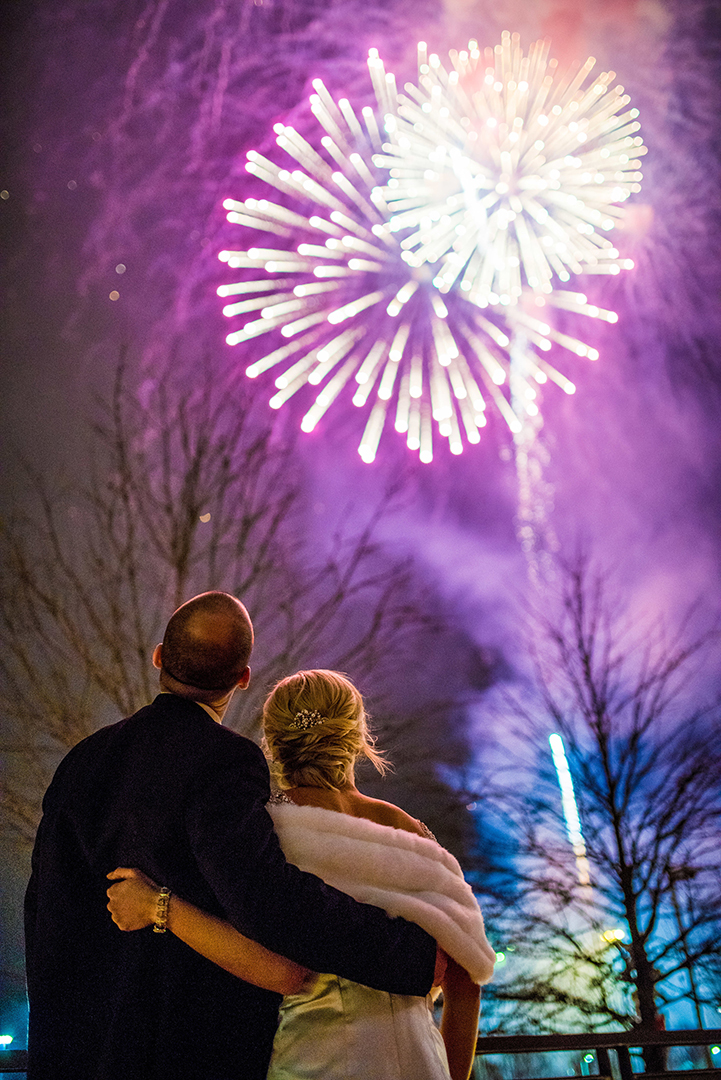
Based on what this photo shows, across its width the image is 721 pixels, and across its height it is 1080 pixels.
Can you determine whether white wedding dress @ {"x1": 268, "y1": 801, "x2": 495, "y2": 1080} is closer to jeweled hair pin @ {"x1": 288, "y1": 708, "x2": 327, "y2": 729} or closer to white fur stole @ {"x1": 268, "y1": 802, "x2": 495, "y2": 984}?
white fur stole @ {"x1": 268, "y1": 802, "x2": 495, "y2": 984}

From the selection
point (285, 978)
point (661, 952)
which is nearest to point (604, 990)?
point (661, 952)

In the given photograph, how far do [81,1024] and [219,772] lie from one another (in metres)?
0.64

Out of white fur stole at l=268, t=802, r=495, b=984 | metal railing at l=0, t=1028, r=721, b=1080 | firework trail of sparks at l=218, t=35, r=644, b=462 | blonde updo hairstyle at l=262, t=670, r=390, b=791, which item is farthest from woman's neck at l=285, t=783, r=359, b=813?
firework trail of sparks at l=218, t=35, r=644, b=462

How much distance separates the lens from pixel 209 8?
382 inches

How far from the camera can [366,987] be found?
2139 millimetres

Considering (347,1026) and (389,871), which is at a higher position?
(389,871)

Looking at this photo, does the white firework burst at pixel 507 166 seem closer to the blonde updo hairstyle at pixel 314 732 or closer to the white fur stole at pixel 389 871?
the blonde updo hairstyle at pixel 314 732

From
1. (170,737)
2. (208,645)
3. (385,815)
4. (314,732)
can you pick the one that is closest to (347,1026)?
(385,815)

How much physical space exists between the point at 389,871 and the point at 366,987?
0.31 meters

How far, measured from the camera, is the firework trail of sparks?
8.19 m

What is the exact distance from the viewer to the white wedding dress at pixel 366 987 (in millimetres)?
2068

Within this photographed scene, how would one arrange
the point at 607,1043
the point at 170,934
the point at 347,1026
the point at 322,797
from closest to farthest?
the point at 170,934, the point at 347,1026, the point at 322,797, the point at 607,1043

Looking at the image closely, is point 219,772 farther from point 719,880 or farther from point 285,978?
point 719,880

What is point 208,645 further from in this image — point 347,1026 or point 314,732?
point 347,1026
